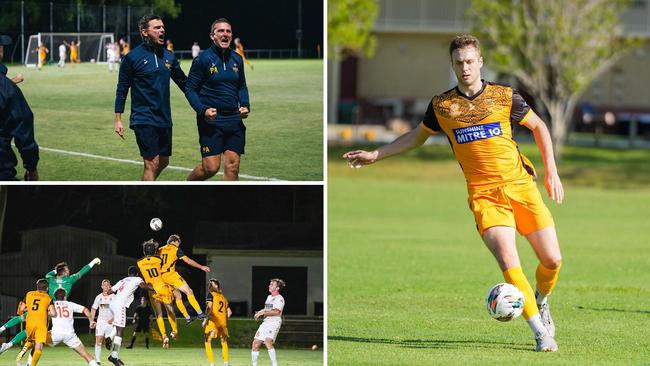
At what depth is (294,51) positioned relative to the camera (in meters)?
10.2

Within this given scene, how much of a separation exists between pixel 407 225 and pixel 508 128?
2036cm

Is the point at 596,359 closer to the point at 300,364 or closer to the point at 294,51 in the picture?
the point at 300,364

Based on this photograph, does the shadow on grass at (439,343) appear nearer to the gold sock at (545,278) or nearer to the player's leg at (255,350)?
the gold sock at (545,278)

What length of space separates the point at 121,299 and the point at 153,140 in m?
1.31

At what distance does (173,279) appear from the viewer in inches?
369

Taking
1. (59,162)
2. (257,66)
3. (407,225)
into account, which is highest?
(257,66)

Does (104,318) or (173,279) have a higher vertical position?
(173,279)

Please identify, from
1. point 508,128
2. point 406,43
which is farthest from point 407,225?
point 406,43

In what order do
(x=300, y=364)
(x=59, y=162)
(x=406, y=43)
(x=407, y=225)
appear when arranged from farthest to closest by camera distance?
(x=406, y=43), (x=407, y=225), (x=59, y=162), (x=300, y=364)

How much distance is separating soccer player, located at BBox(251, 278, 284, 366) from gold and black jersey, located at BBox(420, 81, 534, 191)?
2.04 meters

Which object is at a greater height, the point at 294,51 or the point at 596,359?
the point at 294,51

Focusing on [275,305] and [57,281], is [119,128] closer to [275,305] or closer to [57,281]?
[57,281]

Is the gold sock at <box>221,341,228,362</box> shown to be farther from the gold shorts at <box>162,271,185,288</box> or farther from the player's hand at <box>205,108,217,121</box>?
the player's hand at <box>205,108,217,121</box>

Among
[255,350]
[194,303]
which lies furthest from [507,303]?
[194,303]
